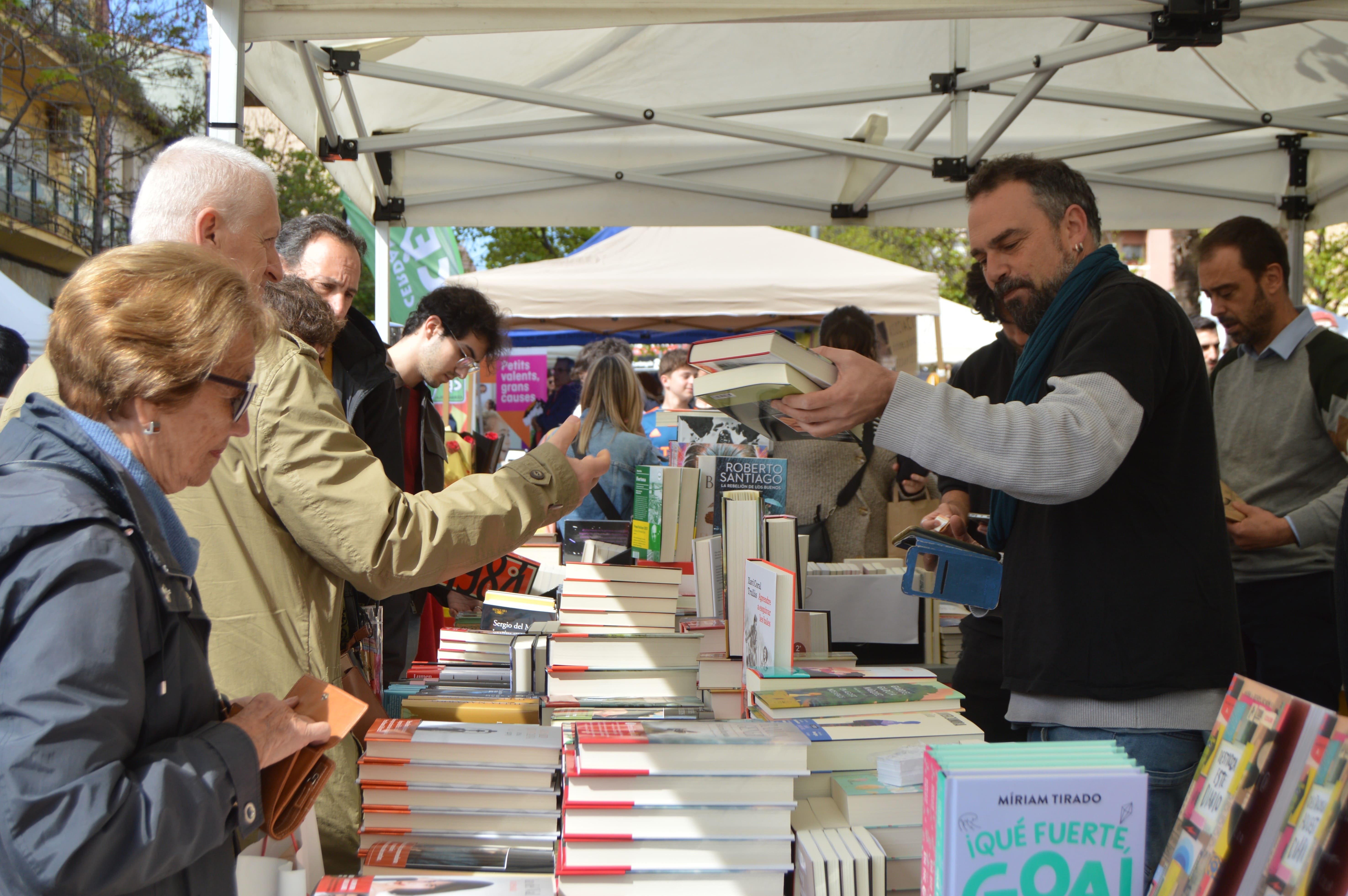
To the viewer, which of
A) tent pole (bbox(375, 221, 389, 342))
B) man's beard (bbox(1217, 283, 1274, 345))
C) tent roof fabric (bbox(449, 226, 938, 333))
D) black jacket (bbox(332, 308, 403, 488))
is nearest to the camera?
black jacket (bbox(332, 308, 403, 488))

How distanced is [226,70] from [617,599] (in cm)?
145

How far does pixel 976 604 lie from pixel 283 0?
1.93 meters

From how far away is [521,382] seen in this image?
9922 millimetres

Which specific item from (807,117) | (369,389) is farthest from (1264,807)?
(807,117)

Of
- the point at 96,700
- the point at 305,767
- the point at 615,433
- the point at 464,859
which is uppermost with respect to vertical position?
the point at 615,433

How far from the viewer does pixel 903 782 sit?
135 centimetres

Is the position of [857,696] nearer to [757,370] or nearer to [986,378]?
[757,370]

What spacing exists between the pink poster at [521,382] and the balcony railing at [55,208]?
9615 millimetres

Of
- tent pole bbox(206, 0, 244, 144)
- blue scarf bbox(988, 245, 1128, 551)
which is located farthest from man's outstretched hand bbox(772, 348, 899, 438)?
tent pole bbox(206, 0, 244, 144)

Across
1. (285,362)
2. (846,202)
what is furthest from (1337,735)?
(846,202)

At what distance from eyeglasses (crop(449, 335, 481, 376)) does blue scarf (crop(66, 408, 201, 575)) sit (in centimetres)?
214

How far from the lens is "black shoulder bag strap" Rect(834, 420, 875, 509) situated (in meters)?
3.68

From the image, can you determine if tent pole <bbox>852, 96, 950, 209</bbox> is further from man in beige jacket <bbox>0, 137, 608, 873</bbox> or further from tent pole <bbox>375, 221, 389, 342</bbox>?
man in beige jacket <bbox>0, 137, 608, 873</bbox>

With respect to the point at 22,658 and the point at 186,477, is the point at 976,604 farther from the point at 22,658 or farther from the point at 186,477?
the point at 22,658
